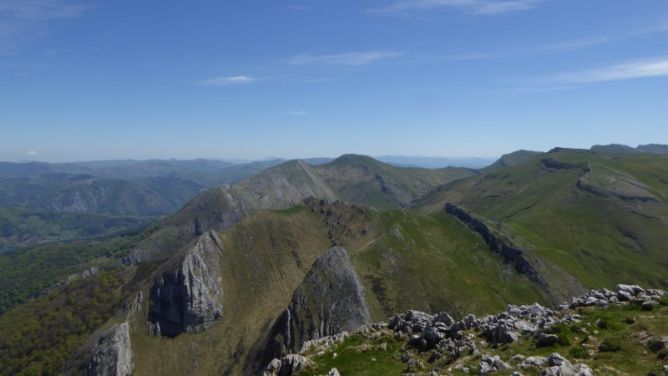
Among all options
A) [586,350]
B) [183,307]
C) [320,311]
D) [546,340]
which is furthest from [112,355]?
[586,350]

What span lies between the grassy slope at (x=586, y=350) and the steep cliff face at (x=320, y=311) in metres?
122

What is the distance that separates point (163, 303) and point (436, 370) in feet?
628

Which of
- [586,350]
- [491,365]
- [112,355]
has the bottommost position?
[112,355]

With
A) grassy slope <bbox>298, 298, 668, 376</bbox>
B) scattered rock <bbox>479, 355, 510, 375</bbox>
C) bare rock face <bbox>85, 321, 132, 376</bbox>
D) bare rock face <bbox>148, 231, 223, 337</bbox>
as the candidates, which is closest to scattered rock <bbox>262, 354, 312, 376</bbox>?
grassy slope <bbox>298, 298, 668, 376</bbox>

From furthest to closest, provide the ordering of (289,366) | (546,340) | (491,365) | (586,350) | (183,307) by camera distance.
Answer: (183,307), (289,366), (546,340), (586,350), (491,365)

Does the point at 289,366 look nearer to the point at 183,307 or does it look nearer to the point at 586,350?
the point at 586,350

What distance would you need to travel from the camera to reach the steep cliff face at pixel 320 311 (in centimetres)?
16162

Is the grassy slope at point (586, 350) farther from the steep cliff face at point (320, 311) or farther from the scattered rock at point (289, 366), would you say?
the steep cliff face at point (320, 311)

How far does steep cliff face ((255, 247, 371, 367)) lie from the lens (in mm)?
161625

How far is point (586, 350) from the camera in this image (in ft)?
94.4

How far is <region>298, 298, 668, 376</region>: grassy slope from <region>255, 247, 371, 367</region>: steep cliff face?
12247 cm

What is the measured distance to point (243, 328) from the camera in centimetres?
18925

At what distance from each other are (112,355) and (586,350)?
186 m

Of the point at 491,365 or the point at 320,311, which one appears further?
the point at 320,311
